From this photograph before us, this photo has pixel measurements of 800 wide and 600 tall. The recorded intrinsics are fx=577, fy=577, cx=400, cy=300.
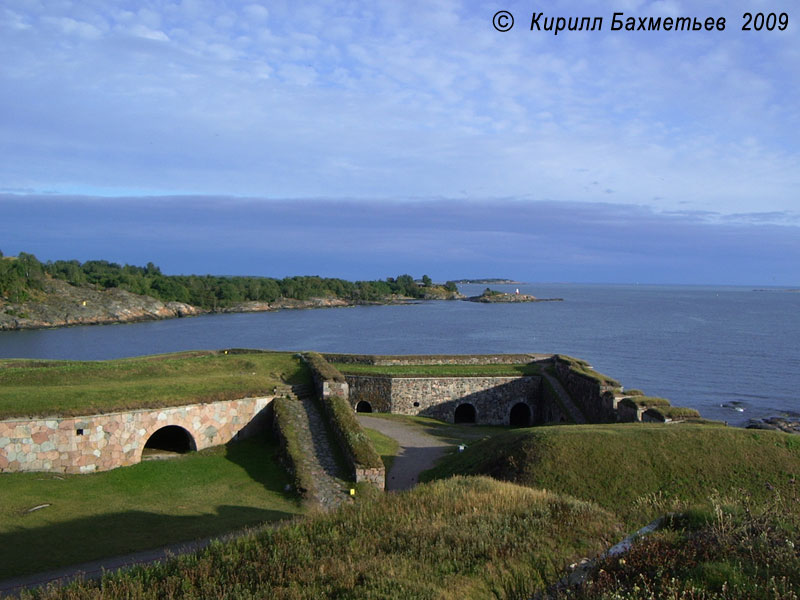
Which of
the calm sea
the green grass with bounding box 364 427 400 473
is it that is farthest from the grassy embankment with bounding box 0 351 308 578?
the calm sea

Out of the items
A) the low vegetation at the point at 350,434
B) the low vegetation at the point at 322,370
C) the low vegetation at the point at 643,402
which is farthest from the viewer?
the low vegetation at the point at 322,370

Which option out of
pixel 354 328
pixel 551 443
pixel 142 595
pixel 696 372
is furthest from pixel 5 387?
pixel 354 328

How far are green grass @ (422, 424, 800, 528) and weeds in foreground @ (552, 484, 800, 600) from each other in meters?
6.38

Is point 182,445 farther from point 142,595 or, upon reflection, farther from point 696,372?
point 696,372

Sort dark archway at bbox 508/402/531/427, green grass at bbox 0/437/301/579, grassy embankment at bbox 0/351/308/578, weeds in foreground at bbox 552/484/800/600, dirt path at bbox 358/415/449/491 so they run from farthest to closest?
dark archway at bbox 508/402/531/427, dirt path at bbox 358/415/449/491, grassy embankment at bbox 0/351/308/578, green grass at bbox 0/437/301/579, weeds in foreground at bbox 552/484/800/600

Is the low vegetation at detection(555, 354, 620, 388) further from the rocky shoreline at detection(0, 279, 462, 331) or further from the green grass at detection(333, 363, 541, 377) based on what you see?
the rocky shoreline at detection(0, 279, 462, 331)

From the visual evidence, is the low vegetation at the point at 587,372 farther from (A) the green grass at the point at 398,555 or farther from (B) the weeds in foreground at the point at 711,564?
(B) the weeds in foreground at the point at 711,564

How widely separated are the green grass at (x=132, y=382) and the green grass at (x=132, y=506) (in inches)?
84.2

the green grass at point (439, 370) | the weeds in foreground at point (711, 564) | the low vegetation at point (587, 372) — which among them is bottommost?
the green grass at point (439, 370)

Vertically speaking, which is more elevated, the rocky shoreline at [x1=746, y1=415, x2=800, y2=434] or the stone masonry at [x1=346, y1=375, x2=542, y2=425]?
the stone masonry at [x1=346, y1=375, x2=542, y2=425]

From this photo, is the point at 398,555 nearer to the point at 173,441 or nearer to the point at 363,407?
the point at 173,441

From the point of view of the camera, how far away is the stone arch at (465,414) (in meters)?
34.9

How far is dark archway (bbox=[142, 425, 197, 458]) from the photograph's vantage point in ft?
70.3

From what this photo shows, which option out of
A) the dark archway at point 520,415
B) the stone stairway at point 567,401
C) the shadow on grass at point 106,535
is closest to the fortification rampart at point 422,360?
the dark archway at point 520,415
